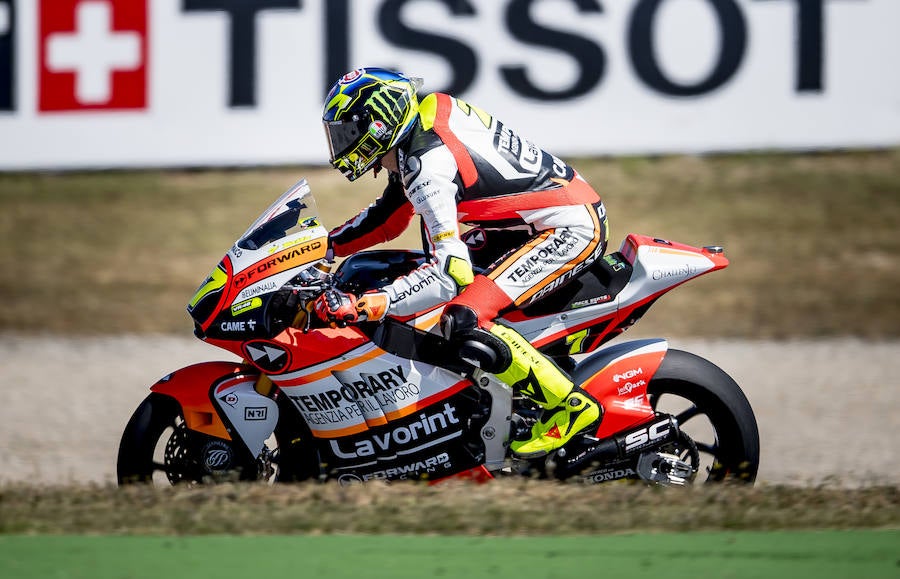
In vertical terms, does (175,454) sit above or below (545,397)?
below

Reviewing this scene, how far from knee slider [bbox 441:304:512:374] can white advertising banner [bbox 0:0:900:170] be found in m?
5.57

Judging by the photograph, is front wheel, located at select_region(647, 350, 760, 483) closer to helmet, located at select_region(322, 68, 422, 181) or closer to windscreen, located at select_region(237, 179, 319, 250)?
Result: helmet, located at select_region(322, 68, 422, 181)

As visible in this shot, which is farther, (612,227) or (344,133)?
(612,227)

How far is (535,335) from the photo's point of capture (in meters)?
5.54

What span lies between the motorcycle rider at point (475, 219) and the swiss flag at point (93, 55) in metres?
5.83

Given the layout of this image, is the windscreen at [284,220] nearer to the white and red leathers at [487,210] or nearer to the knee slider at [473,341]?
the white and red leathers at [487,210]

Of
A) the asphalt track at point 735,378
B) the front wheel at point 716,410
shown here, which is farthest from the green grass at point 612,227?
the front wheel at point 716,410

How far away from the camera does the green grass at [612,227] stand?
404 inches

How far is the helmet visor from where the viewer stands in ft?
17.4

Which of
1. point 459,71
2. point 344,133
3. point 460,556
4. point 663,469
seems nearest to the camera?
point 460,556

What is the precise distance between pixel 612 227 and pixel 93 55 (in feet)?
15.0

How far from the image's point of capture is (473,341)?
17.2 feet

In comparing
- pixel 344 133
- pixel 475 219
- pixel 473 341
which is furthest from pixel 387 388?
pixel 344 133

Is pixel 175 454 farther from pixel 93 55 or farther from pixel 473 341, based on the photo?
pixel 93 55
